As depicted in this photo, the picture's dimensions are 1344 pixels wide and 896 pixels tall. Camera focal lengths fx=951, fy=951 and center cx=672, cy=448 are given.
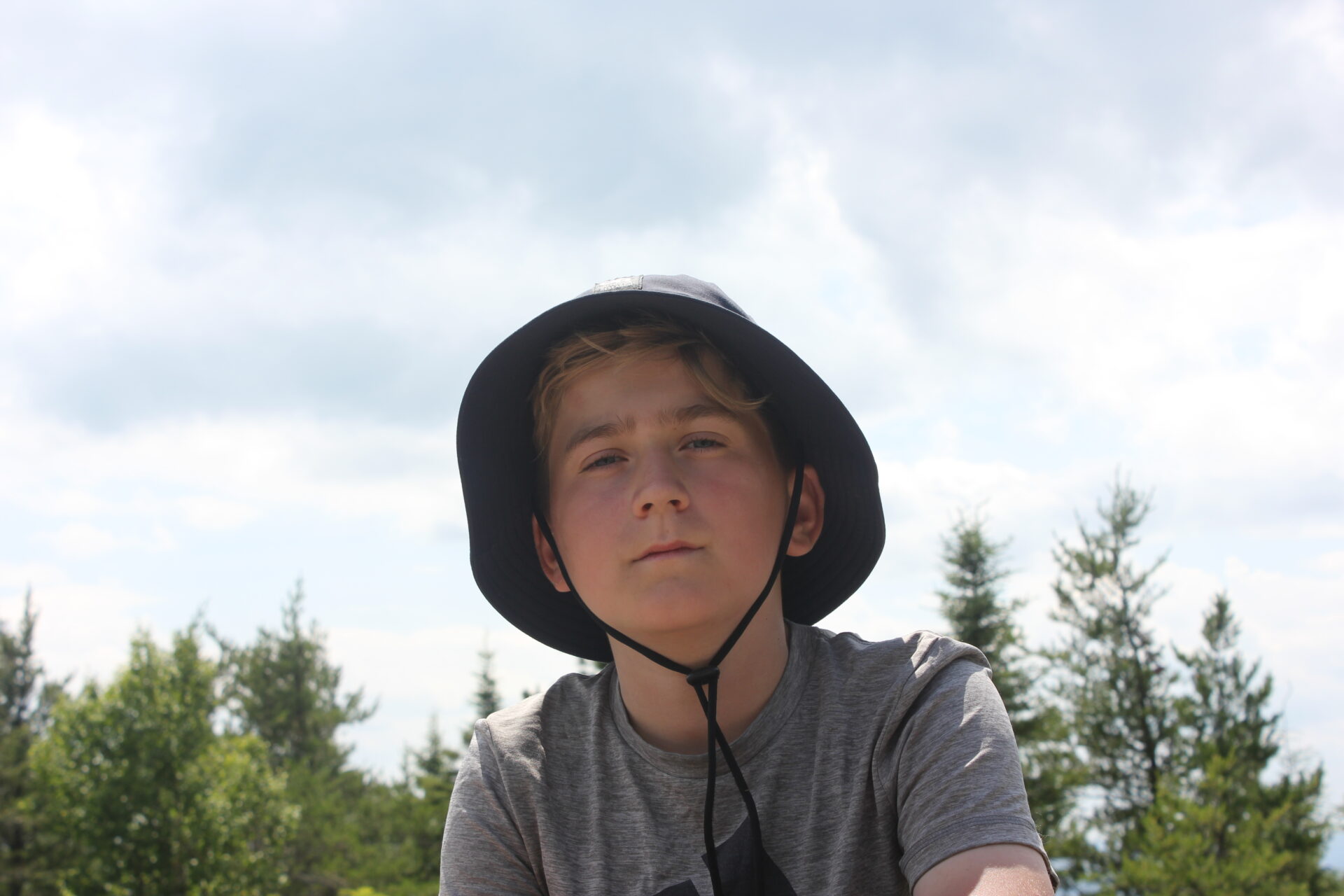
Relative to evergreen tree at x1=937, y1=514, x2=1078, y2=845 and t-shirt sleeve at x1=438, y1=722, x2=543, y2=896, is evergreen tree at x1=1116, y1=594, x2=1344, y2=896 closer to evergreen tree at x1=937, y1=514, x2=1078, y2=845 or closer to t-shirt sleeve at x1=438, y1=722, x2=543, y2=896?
evergreen tree at x1=937, y1=514, x2=1078, y2=845

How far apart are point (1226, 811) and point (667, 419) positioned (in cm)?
1856

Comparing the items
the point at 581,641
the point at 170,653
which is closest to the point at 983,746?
the point at 581,641

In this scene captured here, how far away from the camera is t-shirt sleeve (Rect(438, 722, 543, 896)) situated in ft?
6.41

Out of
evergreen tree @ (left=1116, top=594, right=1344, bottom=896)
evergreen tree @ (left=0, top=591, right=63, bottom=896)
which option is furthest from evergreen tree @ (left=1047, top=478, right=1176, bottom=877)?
evergreen tree @ (left=0, top=591, right=63, bottom=896)

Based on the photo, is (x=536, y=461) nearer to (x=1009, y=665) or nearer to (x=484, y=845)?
(x=484, y=845)

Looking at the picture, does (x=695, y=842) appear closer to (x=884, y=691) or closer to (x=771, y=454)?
(x=884, y=691)

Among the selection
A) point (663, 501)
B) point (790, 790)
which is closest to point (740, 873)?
point (790, 790)

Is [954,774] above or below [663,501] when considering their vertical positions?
below

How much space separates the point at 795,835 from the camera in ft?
6.03

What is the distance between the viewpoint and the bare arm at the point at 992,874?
4.88ft

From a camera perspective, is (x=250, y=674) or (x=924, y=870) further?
(x=250, y=674)

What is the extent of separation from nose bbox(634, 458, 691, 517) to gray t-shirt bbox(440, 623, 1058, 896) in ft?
1.63

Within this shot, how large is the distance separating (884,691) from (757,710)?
0.96ft

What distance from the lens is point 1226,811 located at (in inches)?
650
